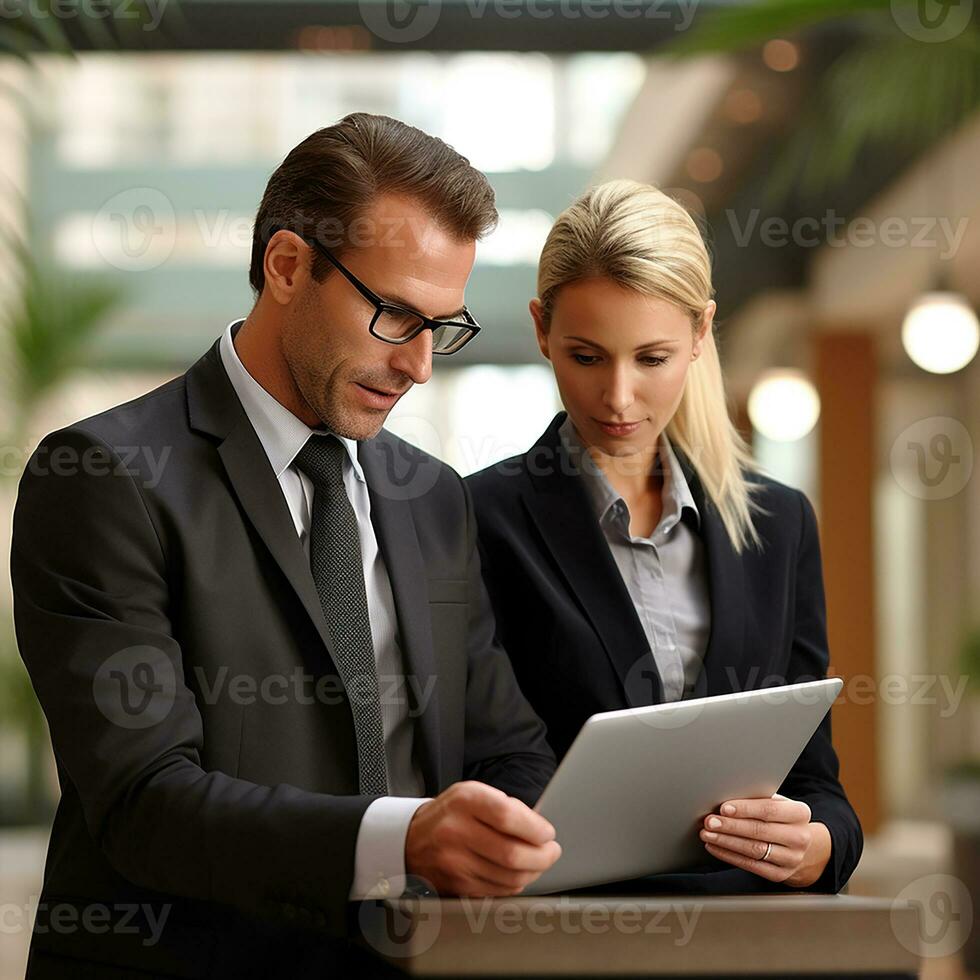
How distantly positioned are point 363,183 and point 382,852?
0.86 metres

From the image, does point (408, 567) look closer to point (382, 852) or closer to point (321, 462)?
point (321, 462)

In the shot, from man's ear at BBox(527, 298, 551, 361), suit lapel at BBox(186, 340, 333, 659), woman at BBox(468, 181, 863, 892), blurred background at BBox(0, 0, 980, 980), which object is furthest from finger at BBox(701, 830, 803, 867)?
blurred background at BBox(0, 0, 980, 980)

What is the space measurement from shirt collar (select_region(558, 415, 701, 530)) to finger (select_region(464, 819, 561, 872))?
870 millimetres

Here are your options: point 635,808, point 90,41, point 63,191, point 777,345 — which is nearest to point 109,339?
point 63,191

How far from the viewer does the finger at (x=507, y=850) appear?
1.30 meters

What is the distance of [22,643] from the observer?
5.51 ft

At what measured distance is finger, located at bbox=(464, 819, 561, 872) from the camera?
4.26 ft

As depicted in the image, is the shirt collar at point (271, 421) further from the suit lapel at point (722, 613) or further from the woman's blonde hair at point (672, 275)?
the suit lapel at point (722, 613)

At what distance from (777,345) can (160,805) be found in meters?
7.86

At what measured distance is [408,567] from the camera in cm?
188

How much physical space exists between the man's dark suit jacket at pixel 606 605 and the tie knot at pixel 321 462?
1.12 feet

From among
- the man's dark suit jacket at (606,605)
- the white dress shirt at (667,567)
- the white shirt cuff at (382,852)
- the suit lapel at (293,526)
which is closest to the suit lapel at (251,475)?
the suit lapel at (293,526)

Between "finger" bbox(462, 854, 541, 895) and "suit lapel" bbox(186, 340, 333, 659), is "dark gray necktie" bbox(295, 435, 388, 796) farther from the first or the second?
"finger" bbox(462, 854, 541, 895)

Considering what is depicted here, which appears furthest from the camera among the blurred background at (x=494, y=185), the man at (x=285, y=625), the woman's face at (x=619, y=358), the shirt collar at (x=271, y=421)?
the blurred background at (x=494, y=185)
